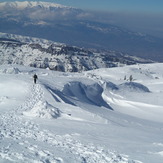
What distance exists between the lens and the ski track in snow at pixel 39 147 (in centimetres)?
1113

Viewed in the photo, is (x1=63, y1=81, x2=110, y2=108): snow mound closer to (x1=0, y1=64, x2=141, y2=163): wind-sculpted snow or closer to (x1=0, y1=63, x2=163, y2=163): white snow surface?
(x1=0, y1=63, x2=163, y2=163): white snow surface

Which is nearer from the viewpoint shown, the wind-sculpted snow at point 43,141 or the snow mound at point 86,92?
the wind-sculpted snow at point 43,141

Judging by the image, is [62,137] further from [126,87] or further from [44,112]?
[126,87]

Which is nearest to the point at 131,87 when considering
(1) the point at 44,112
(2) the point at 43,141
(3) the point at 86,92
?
(3) the point at 86,92

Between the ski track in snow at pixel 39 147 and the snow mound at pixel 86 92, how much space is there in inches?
914

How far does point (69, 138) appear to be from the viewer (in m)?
14.8

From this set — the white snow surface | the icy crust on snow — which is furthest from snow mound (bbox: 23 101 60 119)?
the icy crust on snow

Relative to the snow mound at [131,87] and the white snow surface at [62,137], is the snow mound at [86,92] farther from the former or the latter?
the white snow surface at [62,137]

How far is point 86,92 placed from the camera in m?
44.5

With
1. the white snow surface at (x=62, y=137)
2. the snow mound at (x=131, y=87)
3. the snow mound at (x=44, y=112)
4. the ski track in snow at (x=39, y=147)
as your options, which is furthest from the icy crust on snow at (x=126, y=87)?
the ski track in snow at (x=39, y=147)

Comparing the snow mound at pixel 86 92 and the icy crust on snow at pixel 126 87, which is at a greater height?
the icy crust on snow at pixel 126 87

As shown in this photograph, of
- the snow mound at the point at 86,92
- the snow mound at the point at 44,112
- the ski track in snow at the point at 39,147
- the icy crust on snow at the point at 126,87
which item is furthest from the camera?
the icy crust on snow at the point at 126,87

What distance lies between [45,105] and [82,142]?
804 centimetres

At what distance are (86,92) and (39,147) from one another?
32.2 metres
